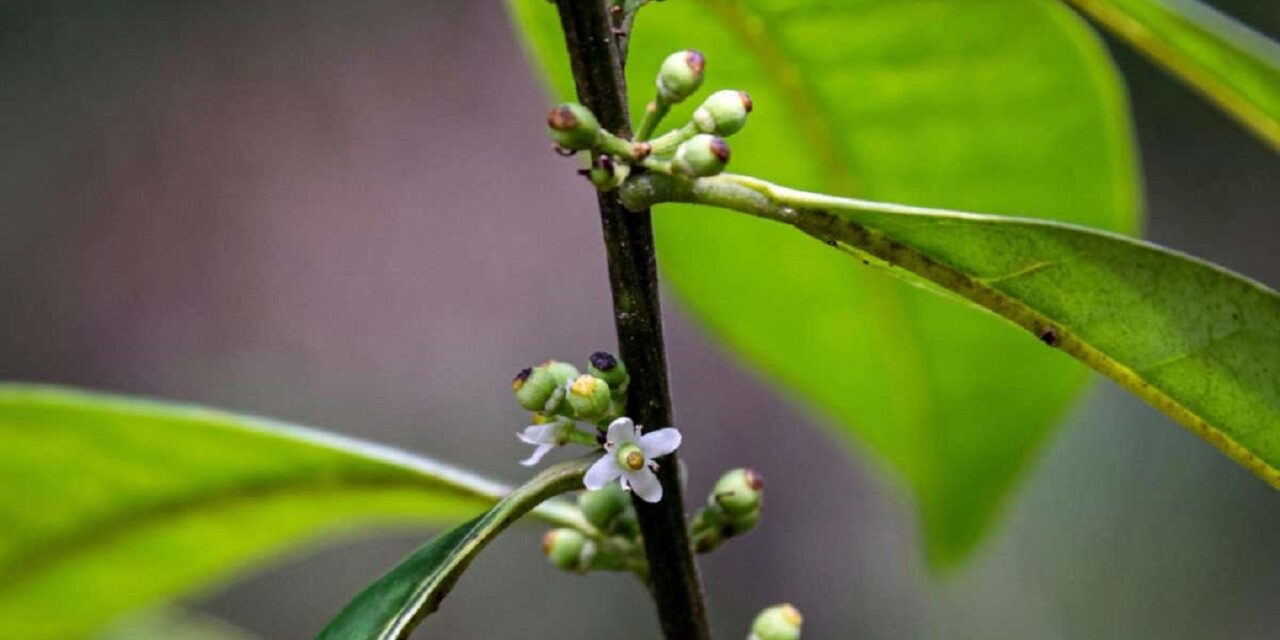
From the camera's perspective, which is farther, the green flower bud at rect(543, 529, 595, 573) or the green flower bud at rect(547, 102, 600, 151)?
the green flower bud at rect(543, 529, 595, 573)

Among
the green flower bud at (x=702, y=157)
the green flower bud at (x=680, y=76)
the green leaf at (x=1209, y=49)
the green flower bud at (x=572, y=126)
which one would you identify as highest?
the green leaf at (x=1209, y=49)

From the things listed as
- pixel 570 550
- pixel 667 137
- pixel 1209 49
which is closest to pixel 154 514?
pixel 570 550

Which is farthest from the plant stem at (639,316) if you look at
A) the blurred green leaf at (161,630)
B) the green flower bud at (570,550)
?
the blurred green leaf at (161,630)

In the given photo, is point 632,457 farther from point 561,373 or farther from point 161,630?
point 161,630

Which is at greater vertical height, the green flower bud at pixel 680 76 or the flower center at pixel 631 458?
the green flower bud at pixel 680 76

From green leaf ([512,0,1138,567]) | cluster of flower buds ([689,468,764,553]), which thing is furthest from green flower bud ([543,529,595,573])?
green leaf ([512,0,1138,567])

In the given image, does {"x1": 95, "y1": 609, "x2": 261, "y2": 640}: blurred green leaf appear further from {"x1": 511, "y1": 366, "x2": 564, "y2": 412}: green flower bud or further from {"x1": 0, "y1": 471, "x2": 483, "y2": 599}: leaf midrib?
{"x1": 511, "y1": 366, "x2": 564, "y2": 412}: green flower bud

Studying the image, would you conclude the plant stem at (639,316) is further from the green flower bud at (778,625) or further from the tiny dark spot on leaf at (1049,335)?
the tiny dark spot on leaf at (1049,335)
